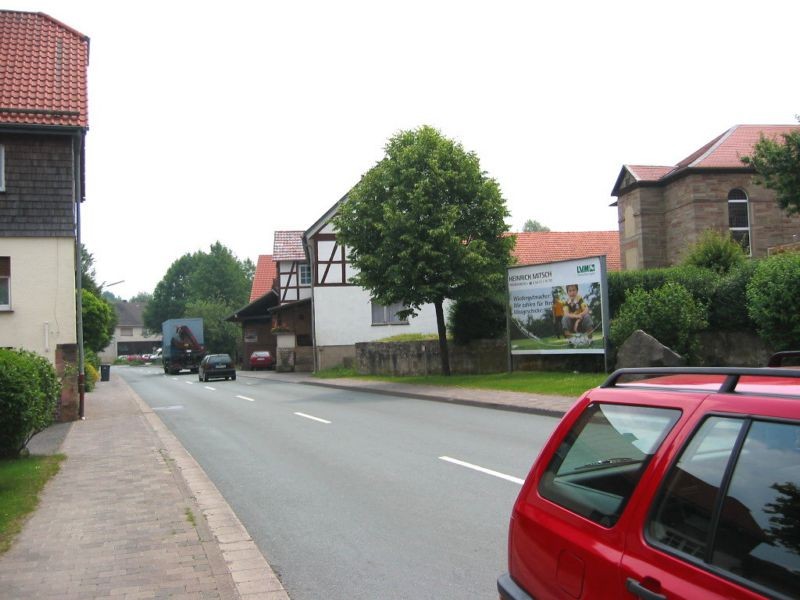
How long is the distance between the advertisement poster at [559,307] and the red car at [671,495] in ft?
61.7

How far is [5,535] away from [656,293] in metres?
17.6

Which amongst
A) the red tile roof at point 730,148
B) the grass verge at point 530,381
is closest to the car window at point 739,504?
the grass verge at point 530,381

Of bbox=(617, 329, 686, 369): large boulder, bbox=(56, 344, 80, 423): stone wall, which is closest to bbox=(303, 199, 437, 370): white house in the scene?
bbox=(617, 329, 686, 369): large boulder

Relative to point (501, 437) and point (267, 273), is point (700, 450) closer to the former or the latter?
point (501, 437)

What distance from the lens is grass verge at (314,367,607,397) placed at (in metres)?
19.3

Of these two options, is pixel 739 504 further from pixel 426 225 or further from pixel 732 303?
pixel 426 225

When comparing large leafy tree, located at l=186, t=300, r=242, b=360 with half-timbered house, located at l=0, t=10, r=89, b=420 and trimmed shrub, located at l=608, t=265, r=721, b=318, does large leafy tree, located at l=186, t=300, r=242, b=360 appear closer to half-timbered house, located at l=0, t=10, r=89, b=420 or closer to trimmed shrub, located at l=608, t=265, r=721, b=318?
trimmed shrub, located at l=608, t=265, r=721, b=318

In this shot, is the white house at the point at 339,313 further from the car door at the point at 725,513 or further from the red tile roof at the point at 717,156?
the car door at the point at 725,513

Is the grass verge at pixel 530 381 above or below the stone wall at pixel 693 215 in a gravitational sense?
below

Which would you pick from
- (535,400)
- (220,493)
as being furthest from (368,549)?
(535,400)

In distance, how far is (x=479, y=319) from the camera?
2789 cm

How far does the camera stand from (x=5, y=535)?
21.2 ft

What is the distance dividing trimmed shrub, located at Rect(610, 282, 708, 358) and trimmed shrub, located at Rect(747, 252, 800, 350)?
191 centimetres

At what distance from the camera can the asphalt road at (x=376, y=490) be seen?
18.0 feet
